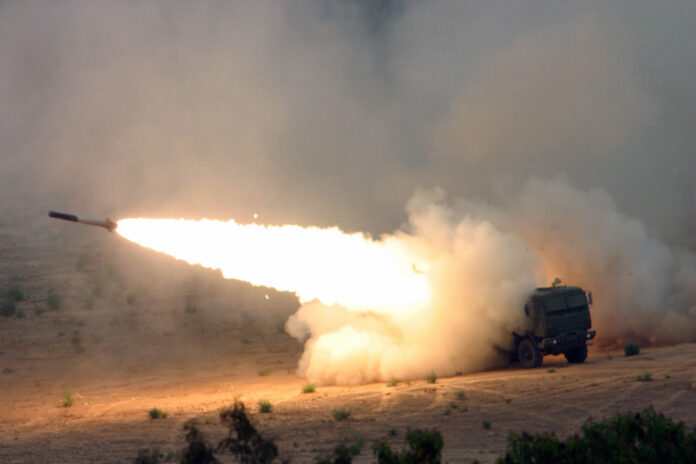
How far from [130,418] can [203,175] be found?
3782cm

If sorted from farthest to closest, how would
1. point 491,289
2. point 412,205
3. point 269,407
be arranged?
point 412,205 < point 491,289 < point 269,407

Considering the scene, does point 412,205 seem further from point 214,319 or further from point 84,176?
point 84,176

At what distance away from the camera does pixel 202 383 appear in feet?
72.1

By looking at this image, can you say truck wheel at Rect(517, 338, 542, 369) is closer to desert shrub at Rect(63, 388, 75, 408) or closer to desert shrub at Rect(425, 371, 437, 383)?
desert shrub at Rect(425, 371, 437, 383)

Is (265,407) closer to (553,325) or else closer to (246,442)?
(246,442)

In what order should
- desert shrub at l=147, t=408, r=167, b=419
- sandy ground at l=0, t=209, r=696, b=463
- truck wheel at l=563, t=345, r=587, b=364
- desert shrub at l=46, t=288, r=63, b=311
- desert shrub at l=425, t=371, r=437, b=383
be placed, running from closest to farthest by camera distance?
sandy ground at l=0, t=209, r=696, b=463
desert shrub at l=147, t=408, r=167, b=419
desert shrub at l=425, t=371, r=437, b=383
truck wheel at l=563, t=345, r=587, b=364
desert shrub at l=46, t=288, r=63, b=311

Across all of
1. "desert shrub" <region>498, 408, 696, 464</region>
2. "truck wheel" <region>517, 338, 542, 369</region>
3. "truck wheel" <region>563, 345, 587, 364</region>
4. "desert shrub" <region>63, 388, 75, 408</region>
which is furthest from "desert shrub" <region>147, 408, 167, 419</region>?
"truck wheel" <region>563, 345, 587, 364</region>

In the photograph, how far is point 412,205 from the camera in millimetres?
23797

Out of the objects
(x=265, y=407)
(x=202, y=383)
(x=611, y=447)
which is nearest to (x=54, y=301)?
(x=202, y=383)

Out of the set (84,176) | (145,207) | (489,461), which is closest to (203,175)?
(145,207)

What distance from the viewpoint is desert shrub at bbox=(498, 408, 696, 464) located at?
879cm

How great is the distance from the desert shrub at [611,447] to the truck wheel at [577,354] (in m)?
11.6

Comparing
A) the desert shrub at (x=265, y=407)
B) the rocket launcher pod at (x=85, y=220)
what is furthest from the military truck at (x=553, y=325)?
the rocket launcher pod at (x=85, y=220)

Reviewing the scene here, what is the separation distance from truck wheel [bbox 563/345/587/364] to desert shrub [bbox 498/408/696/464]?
38.0 feet
